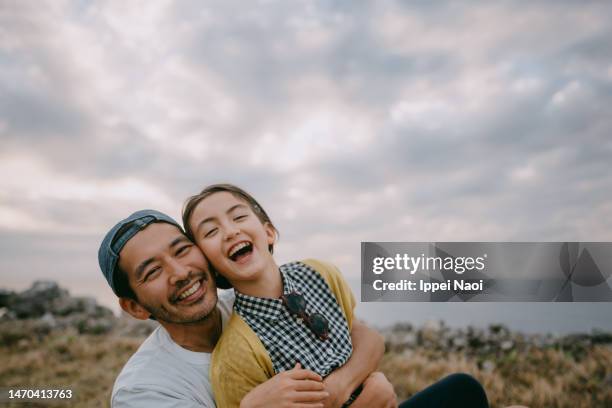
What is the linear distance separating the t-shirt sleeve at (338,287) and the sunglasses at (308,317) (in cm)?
23

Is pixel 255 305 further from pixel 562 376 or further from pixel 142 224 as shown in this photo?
pixel 562 376

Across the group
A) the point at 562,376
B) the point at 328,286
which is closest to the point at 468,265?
the point at 562,376

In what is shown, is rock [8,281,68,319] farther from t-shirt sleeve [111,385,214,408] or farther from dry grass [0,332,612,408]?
t-shirt sleeve [111,385,214,408]

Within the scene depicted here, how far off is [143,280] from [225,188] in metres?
0.58

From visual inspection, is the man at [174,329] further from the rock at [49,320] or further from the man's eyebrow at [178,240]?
the rock at [49,320]

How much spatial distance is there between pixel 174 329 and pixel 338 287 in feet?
2.69

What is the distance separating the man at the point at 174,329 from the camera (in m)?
2.18

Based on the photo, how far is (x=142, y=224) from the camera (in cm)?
243

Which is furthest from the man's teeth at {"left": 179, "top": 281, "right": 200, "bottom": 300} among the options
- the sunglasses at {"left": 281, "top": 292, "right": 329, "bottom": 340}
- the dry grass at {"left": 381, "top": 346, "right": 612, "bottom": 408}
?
the dry grass at {"left": 381, "top": 346, "right": 612, "bottom": 408}

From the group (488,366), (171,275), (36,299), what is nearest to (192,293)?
(171,275)

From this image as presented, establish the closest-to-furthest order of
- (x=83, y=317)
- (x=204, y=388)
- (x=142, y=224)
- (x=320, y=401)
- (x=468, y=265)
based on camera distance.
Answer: (x=320, y=401) → (x=204, y=388) → (x=142, y=224) → (x=468, y=265) → (x=83, y=317)

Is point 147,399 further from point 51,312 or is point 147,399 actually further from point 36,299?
point 36,299

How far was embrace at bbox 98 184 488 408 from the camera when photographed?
2162 millimetres

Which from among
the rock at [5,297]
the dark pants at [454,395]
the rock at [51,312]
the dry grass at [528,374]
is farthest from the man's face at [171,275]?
the rock at [5,297]
